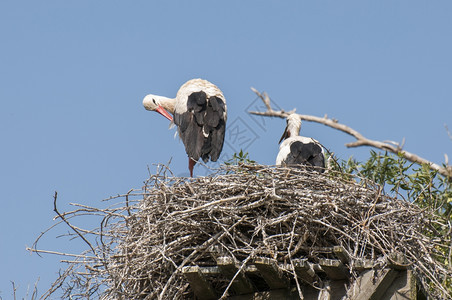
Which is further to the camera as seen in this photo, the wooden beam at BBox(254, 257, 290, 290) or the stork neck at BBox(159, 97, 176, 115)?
the stork neck at BBox(159, 97, 176, 115)

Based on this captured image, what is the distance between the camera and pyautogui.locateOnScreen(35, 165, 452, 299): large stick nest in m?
5.43

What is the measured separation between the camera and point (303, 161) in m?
8.00

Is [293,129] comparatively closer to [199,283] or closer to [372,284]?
[199,283]

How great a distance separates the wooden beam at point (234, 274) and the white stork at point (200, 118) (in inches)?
112

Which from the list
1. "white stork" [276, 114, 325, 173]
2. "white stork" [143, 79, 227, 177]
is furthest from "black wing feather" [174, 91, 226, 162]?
"white stork" [276, 114, 325, 173]

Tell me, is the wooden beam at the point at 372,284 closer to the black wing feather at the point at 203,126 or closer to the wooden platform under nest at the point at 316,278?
the wooden platform under nest at the point at 316,278

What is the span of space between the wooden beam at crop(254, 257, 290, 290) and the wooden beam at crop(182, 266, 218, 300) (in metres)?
0.41

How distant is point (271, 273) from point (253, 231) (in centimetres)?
50

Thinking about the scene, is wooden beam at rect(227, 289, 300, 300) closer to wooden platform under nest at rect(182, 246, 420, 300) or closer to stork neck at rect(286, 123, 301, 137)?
wooden platform under nest at rect(182, 246, 420, 300)

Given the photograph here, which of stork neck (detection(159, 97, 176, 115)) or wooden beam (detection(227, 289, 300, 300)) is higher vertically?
stork neck (detection(159, 97, 176, 115))

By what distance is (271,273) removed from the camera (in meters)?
5.21

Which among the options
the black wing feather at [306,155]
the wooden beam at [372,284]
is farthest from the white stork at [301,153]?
the wooden beam at [372,284]

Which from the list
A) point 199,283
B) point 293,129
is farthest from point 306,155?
point 199,283

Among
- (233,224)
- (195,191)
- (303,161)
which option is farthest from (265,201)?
(303,161)
